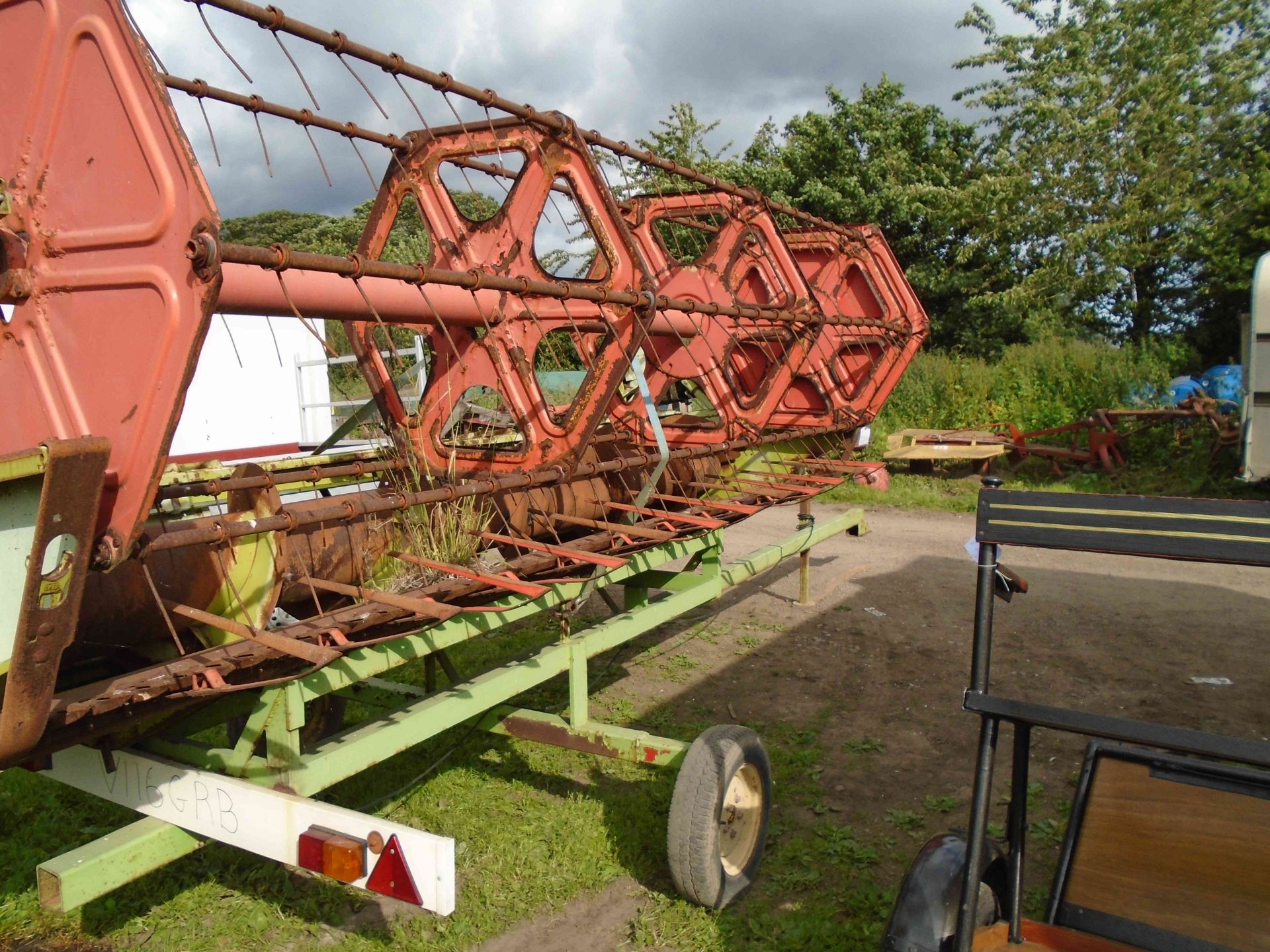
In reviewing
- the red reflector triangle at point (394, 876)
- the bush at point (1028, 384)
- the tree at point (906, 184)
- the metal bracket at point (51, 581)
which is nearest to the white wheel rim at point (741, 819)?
the red reflector triangle at point (394, 876)

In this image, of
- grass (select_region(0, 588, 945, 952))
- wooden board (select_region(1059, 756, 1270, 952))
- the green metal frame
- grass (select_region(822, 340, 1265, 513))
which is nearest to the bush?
grass (select_region(822, 340, 1265, 513))

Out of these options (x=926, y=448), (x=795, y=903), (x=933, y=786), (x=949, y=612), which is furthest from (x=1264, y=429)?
(x=795, y=903)

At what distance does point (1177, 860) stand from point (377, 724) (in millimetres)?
2196

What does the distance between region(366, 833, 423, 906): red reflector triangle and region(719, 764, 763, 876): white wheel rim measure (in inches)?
60.6

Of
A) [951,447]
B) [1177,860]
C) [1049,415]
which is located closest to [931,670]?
[1177,860]

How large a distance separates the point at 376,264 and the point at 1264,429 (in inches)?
327

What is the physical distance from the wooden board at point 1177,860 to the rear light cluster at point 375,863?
1566 mm

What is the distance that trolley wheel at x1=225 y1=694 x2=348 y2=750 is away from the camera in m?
3.79

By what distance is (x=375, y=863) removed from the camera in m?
2.08

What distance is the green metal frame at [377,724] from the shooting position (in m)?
2.28

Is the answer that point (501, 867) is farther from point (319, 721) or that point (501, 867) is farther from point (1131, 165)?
point (1131, 165)

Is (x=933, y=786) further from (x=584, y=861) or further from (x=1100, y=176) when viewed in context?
(x=1100, y=176)

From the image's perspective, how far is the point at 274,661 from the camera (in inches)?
107

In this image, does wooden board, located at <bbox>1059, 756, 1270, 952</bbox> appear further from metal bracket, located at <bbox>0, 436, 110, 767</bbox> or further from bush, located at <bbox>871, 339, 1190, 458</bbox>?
bush, located at <bbox>871, 339, 1190, 458</bbox>
